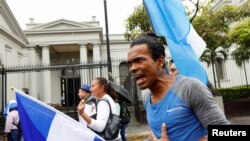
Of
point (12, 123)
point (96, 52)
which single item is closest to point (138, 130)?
point (12, 123)

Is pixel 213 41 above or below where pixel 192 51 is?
above

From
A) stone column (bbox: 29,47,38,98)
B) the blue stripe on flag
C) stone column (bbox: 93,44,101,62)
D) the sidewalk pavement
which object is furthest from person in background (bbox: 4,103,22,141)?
stone column (bbox: 93,44,101,62)

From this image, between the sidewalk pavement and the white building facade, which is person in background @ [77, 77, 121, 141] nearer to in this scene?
the sidewalk pavement

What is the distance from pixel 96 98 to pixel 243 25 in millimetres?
13459

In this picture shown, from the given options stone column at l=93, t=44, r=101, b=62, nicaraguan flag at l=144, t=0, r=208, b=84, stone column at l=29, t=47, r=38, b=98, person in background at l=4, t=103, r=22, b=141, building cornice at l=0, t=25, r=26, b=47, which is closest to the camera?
nicaraguan flag at l=144, t=0, r=208, b=84

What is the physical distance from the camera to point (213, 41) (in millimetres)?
16969

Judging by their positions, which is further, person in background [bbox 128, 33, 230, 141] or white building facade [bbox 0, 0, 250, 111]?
white building facade [bbox 0, 0, 250, 111]

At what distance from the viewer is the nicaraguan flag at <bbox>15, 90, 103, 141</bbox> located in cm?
290

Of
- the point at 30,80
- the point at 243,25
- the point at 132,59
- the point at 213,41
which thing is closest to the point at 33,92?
the point at 30,80

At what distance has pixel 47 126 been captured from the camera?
9.55 feet

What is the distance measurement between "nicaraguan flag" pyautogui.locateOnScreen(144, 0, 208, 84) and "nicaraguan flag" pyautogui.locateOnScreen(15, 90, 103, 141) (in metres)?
1.01

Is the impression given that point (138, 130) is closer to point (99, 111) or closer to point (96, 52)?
point (99, 111)

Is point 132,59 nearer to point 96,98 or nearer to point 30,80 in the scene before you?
point 96,98

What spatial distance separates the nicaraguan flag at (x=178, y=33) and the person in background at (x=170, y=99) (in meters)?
1.22
